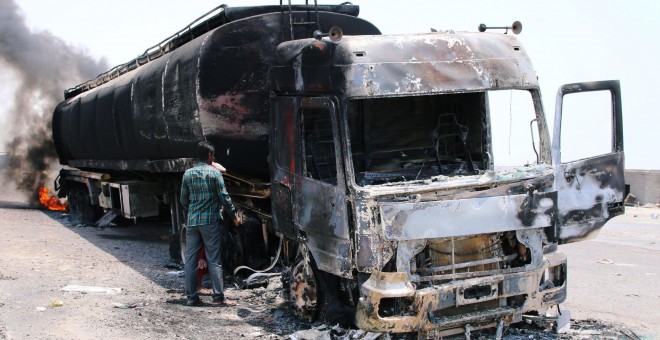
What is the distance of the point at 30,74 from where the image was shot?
27.5 metres

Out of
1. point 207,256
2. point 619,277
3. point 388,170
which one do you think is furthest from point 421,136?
point 619,277

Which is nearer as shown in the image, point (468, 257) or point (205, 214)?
point (468, 257)

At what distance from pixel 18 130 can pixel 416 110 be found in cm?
2254

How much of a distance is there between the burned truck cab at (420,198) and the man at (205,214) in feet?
2.74

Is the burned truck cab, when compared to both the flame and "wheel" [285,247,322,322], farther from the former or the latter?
the flame

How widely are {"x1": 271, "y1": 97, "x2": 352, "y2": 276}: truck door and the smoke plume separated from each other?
19.5m

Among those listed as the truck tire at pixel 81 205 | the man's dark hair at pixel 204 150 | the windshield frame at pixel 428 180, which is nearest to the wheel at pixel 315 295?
the windshield frame at pixel 428 180

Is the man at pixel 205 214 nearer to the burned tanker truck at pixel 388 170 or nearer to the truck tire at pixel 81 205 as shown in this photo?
the burned tanker truck at pixel 388 170

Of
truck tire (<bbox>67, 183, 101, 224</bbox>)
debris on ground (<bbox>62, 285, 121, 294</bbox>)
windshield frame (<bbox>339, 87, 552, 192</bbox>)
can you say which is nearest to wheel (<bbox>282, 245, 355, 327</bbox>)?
windshield frame (<bbox>339, 87, 552, 192</bbox>)

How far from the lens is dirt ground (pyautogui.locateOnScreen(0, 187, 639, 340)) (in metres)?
6.88

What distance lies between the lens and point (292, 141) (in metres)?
7.23

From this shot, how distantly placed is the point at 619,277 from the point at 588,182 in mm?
2976

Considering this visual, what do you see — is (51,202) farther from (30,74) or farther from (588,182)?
(588,182)

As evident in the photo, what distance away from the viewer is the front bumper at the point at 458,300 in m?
6.04
